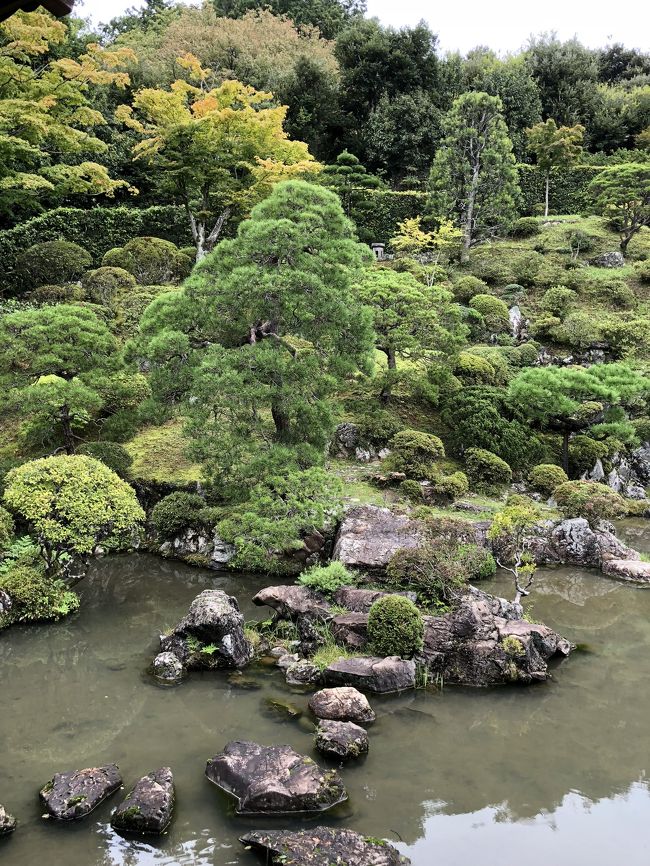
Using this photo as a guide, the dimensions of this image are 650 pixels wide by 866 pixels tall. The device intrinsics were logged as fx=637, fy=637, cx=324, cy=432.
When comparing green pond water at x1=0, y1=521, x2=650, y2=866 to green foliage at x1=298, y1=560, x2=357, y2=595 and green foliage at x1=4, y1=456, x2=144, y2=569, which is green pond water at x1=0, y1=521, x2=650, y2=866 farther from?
green foliage at x1=4, y1=456, x2=144, y2=569

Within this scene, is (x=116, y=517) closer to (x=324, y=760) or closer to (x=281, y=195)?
(x=324, y=760)

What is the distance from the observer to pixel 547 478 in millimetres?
14617

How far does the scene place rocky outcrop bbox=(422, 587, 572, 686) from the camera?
8.59 m

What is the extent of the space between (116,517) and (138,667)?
262 centimetres

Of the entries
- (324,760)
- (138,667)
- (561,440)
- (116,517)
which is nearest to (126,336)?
(116,517)

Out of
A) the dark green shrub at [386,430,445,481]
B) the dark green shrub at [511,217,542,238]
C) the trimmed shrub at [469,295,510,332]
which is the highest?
the dark green shrub at [511,217,542,238]

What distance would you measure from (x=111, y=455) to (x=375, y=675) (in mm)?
7766

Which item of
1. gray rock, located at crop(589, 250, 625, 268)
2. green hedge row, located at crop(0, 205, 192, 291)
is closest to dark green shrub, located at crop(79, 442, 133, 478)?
green hedge row, located at crop(0, 205, 192, 291)

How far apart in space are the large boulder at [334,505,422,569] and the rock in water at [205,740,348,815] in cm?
442

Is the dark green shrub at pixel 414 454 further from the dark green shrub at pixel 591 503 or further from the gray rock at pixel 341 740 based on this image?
the gray rock at pixel 341 740

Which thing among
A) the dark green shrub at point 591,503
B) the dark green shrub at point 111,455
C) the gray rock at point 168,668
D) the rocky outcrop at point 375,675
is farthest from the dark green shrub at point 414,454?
the gray rock at point 168,668

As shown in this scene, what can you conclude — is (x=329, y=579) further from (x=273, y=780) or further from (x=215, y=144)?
(x=215, y=144)

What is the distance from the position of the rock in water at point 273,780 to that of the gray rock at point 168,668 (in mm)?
1927

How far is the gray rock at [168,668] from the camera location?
28.2ft
